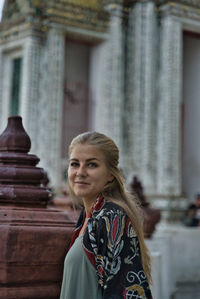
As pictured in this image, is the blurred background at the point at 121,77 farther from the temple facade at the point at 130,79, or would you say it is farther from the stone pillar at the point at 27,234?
the stone pillar at the point at 27,234

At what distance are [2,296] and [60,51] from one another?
34.1 ft

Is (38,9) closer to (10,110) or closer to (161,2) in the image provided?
(10,110)

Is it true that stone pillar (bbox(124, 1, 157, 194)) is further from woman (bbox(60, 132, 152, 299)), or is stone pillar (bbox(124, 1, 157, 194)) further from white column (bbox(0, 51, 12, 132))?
woman (bbox(60, 132, 152, 299))

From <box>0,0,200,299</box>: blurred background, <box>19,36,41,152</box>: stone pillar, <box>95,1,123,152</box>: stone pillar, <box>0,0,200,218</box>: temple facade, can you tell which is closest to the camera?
<box>19,36,41,152</box>: stone pillar

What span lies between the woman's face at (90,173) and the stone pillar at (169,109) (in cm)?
1110

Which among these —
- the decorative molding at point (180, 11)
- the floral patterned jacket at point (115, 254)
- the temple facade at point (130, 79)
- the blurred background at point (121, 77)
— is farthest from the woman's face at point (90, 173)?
the decorative molding at point (180, 11)

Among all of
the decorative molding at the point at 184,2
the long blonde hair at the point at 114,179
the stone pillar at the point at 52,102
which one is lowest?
the long blonde hair at the point at 114,179

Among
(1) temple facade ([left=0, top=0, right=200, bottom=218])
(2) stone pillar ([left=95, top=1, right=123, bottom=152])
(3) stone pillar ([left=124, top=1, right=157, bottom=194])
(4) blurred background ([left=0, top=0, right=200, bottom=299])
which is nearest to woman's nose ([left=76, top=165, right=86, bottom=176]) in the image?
(4) blurred background ([left=0, top=0, right=200, bottom=299])

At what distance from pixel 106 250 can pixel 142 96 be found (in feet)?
38.3

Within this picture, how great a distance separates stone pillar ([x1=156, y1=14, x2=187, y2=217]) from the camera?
13758 mm

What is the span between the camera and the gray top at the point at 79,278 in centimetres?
240

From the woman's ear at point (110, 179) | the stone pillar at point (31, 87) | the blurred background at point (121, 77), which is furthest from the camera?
the blurred background at point (121, 77)

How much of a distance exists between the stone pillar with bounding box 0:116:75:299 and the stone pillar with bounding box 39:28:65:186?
30.6 ft

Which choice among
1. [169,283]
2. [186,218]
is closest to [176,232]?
[169,283]
